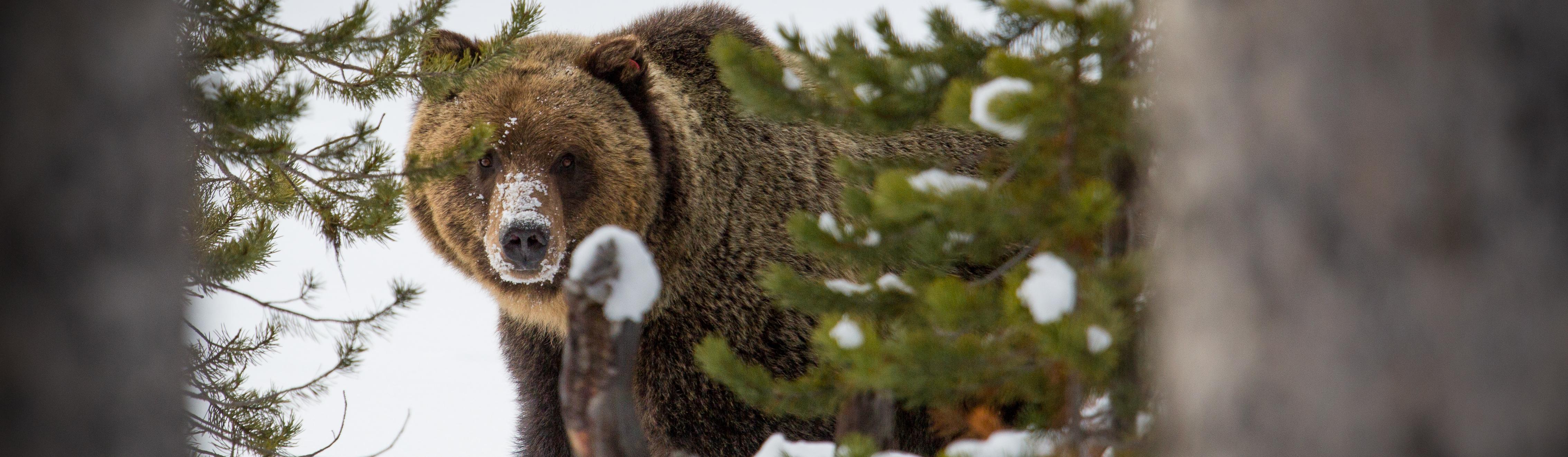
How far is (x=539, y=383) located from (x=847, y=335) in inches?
100

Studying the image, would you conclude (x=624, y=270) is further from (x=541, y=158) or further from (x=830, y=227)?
(x=541, y=158)

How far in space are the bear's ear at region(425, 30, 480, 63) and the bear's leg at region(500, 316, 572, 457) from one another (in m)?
1.33

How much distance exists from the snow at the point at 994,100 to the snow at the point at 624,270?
95cm

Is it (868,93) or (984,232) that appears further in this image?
(868,93)

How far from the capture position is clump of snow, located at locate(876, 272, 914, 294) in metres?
3.08

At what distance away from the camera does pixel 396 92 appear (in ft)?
13.0

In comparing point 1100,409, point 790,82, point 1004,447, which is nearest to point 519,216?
point 790,82

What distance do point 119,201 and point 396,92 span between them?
253 cm

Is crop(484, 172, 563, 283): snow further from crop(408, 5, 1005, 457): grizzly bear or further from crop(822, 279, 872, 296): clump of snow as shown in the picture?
crop(822, 279, 872, 296): clump of snow

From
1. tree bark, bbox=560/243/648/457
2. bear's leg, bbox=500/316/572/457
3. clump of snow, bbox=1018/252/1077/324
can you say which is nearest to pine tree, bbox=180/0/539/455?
bear's leg, bbox=500/316/572/457

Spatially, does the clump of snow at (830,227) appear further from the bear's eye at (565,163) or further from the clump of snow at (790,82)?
the bear's eye at (565,163)

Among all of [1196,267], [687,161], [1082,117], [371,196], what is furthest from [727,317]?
[1196,267]

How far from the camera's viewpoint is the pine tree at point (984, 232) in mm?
2459

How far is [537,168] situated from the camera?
13.9 feet
